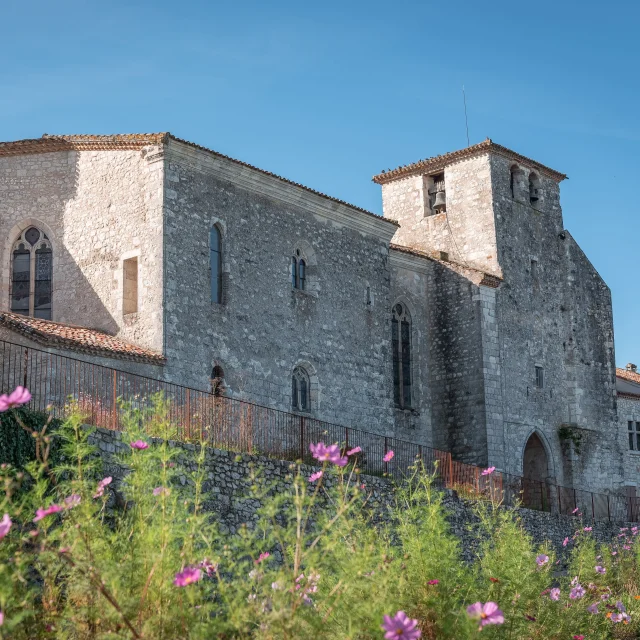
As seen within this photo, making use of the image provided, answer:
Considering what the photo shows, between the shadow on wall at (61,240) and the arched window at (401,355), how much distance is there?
31.1 feet

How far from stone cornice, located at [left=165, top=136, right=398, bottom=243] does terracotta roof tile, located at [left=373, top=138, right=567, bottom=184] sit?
4.96 m

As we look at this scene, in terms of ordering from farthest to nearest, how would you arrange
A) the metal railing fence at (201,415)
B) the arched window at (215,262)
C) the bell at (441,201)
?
the bell at (441,201), the arched window at (215,262), the metal railing fence at (201,415)

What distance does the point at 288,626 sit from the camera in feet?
26.4

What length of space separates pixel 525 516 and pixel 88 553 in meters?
18.1

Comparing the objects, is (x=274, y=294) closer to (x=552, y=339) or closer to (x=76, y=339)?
(x=76, y=339)

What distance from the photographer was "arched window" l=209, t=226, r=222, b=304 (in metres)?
23.5

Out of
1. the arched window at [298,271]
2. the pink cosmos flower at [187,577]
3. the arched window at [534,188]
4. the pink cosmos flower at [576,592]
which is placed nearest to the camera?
the pink cosmos flower at [187,577]

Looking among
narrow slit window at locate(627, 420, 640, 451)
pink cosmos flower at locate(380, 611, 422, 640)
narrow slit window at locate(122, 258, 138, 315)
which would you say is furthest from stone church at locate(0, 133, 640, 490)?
pink cosmos flower at locate(380, 611, 422, 640)

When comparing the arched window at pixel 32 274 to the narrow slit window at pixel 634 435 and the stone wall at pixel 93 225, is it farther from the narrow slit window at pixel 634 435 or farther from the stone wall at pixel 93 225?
the narrow slit window at pixel 634 435

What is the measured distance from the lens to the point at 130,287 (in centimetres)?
2319

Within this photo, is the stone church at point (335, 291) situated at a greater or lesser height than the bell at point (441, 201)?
lesser

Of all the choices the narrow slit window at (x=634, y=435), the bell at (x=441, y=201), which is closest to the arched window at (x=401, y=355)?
the bell at (x=441, y=201)

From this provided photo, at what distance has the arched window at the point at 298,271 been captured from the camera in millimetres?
25745

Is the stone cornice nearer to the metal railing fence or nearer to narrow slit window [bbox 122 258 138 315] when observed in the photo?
narrow slit window [bbox 122 258 138 315]
